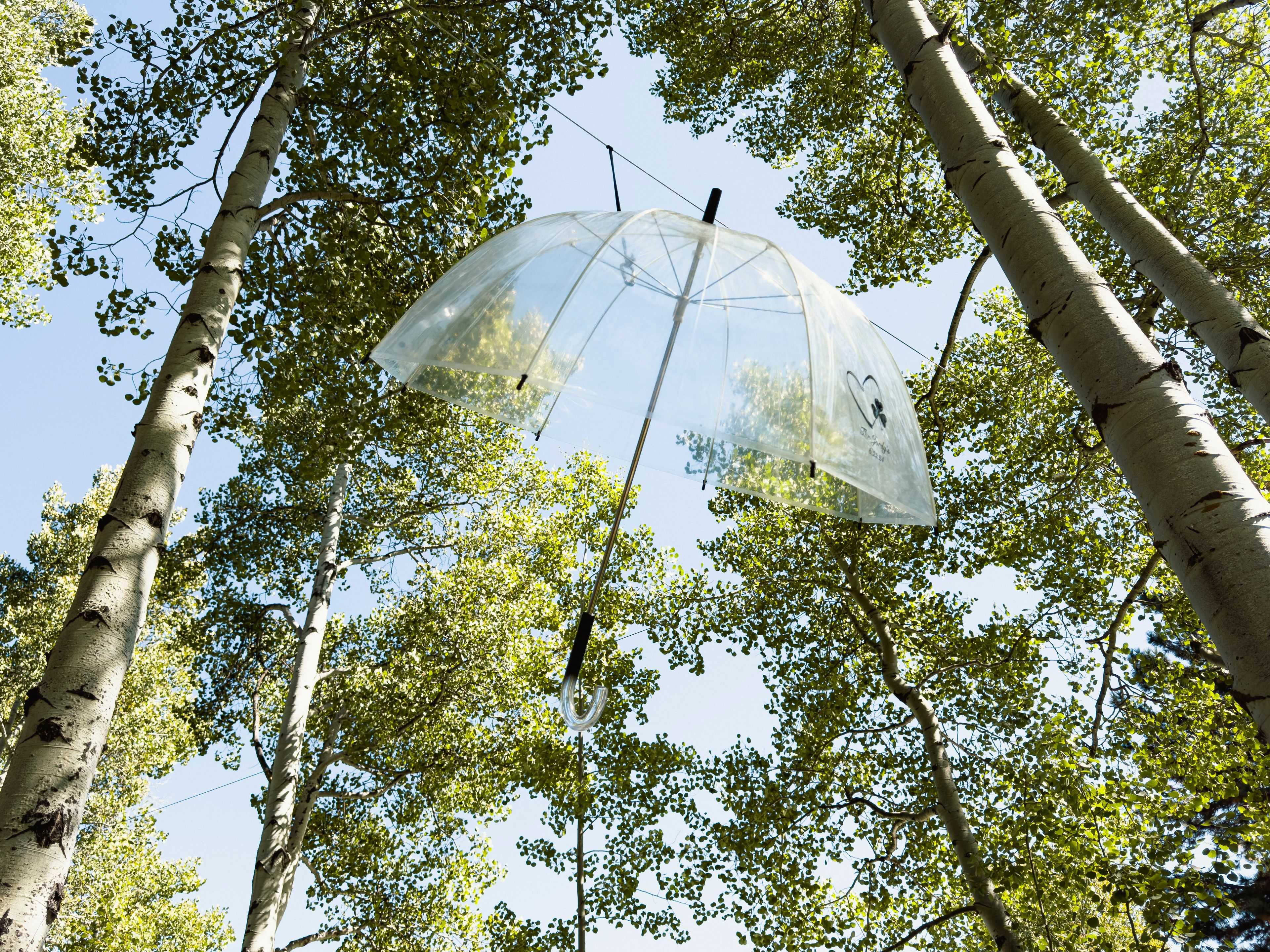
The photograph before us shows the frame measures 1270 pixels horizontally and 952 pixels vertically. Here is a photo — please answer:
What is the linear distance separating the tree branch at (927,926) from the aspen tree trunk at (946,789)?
12 centimetres

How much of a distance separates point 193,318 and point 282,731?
5.55 m

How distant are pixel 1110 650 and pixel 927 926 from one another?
2865 mm

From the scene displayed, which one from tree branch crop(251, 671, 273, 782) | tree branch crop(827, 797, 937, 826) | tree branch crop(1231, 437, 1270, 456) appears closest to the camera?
tree branch crop(1231, 437, 1270, 456)

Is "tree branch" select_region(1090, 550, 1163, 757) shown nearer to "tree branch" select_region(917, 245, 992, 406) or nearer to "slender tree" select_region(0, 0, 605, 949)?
"tree branch" select_region(917, 245, 992, 406)

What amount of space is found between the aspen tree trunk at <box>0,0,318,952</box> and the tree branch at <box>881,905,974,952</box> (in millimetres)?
6220

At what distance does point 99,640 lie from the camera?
9.07 feet

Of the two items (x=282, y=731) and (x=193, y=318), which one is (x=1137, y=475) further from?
(x=282, y=731)

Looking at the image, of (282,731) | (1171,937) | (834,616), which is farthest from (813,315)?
(282,731)

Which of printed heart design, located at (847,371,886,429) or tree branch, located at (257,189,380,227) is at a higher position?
A: tree branch, located at (257,189,380,227)

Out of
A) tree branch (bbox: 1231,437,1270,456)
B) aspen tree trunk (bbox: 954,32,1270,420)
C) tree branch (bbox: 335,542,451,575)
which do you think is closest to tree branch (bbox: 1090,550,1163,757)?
tree branch (bbox: 1231,437,1270,456)

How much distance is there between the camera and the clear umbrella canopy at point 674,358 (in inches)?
134

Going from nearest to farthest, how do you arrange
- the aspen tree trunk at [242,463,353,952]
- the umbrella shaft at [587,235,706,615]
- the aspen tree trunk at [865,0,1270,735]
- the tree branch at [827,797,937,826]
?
the aspen tree trunk at [865,0,1270,735] → the umbrella shaft at [587,235,706,615] → the aspen tree trunk at [242,463,353,952] → the tree branch at [827,797,937,826]

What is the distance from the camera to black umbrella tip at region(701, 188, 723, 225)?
11.7 feet

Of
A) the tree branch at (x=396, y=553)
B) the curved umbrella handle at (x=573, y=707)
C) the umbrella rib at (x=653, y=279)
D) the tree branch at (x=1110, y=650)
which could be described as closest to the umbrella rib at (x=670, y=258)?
the umbrella rib at (x=653, y=279)
